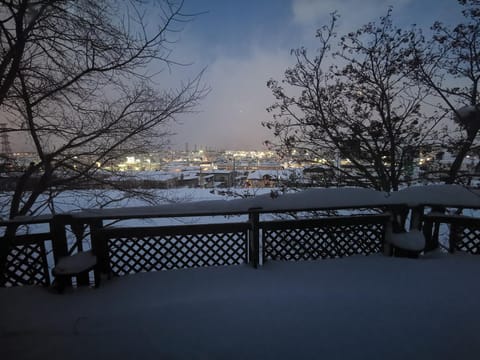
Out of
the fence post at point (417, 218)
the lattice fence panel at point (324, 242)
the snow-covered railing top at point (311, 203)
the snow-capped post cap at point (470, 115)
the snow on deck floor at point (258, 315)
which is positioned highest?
the snow-capped post cap at point (470, 115)

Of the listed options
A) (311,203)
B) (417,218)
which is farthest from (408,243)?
(311,203)

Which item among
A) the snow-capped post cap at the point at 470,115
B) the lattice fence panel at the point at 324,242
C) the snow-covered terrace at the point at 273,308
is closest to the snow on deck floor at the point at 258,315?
the snow-covered terrace at the point at 273,308

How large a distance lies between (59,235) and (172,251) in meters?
1.24

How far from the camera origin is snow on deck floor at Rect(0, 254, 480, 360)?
1.64 m

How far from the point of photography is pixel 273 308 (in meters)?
2.05

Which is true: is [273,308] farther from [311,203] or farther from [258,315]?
[311,203]

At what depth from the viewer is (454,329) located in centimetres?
177

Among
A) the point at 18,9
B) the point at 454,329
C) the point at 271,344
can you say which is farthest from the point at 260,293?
the point at 18,9

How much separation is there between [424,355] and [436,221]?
6.83ft

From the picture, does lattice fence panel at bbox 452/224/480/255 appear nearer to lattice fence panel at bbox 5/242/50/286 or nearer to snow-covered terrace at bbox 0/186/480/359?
snow-covered terrace at bbox 0/186/480/359

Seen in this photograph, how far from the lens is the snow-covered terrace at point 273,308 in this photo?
5.43 ft

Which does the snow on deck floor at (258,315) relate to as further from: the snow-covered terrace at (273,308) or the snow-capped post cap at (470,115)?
the snow-capped post cap at (470,115)

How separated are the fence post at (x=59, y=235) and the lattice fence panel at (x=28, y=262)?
0.65 ft

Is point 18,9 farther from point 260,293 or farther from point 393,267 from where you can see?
point 393,267
